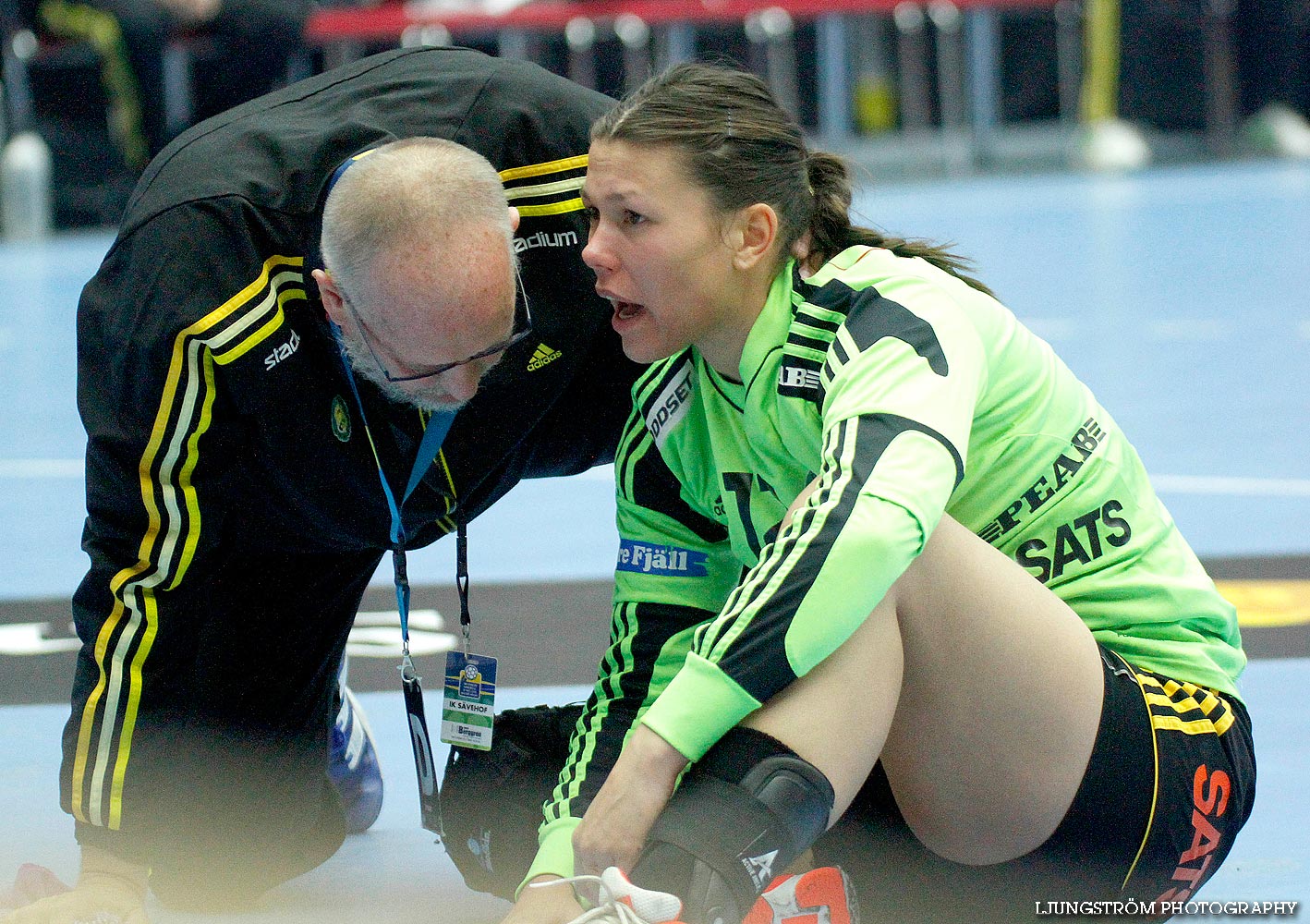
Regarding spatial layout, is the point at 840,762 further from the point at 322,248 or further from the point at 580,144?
the point at 580,144

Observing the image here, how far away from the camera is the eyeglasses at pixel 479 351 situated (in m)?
2.24

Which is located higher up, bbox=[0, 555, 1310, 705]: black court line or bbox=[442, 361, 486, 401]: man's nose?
bbox=[442, 361, 486, 401]: man's nose

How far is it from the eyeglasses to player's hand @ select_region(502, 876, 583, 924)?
0.69m

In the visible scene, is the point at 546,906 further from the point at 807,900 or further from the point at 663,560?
the point at 663,560

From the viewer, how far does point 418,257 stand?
2131 millimetres

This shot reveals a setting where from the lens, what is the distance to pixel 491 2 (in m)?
11.9

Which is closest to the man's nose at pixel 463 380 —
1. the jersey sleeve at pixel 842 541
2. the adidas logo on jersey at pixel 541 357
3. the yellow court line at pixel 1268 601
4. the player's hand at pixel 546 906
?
the adidas logo on jersey at pixel 541 357

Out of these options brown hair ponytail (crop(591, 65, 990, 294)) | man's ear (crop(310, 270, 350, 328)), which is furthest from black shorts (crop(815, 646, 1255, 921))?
man's ear (crop(310, 270, 350, 328))

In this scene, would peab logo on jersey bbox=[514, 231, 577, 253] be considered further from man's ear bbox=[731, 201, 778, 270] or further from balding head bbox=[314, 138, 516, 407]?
man's ear bbox=[731, 201, 778, 270]

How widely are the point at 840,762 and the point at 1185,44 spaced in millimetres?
11566

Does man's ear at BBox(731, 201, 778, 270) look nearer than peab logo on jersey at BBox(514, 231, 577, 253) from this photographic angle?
Yes

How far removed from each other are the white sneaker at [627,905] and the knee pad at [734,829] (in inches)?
0.8

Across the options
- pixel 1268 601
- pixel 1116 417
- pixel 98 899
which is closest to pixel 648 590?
pixel 98 899

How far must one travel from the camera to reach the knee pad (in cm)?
178
